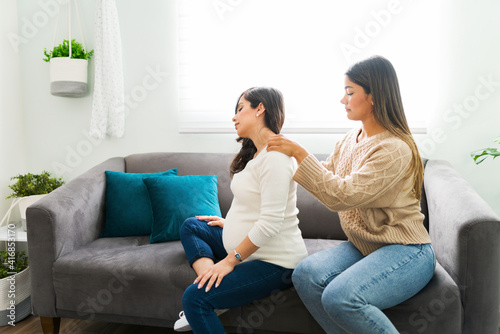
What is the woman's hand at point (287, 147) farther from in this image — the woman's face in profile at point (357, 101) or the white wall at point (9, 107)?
the white wall at point (9, 107)

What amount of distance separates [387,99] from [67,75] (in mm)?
1958

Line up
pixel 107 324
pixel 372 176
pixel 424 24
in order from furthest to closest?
pixel 424 24 < pixel 107 324 < pixel 372 176

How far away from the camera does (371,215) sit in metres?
1.36

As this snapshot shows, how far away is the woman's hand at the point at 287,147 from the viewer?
1332 millimetres

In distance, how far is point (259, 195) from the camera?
138cm

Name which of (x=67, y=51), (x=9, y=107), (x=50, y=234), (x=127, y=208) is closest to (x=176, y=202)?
(x=127, y=208)

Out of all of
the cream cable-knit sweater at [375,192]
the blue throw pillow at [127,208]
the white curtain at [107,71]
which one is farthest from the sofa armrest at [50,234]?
the cream cable-knit sweater at [375,192]

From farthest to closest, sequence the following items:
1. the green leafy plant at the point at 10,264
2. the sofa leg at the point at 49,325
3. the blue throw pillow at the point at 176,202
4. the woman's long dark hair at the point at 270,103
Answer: the green leafy plant at the point at 10,264
the blue throw pillow at the point at 176,202
the sofa leg at the point at 49,325
the woman's long dark hair at the point at 270,103

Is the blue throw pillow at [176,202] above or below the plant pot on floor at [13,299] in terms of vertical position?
above

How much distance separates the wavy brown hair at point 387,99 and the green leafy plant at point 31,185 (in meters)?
2.03

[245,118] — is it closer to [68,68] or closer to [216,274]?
[216,274]

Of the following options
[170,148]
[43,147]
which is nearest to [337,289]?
[170,148]

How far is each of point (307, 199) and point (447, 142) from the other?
2.90ft

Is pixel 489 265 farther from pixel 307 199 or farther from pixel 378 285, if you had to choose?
pixel 307 199
